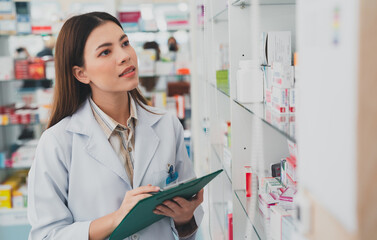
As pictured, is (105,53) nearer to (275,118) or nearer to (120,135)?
(120,135)

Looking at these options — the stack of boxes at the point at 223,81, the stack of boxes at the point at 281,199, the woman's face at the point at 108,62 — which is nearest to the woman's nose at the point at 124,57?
the woman's face at the point at 108,62

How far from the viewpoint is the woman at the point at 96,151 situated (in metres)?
1.66

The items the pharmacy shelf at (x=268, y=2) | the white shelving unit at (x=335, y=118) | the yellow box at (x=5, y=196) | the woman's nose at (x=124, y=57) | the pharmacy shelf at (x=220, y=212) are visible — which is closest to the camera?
the white shelving unit at (x=335, y=118)

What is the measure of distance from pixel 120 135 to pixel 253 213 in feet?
2.42

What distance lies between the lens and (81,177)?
172 cm

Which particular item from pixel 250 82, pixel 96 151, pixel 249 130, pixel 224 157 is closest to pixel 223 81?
pixel 224 157

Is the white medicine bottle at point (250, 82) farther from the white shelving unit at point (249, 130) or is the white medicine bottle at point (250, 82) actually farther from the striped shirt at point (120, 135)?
the striped shirt at point (120, 135)

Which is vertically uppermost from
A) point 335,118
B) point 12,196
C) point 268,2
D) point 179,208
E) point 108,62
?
point 268,2

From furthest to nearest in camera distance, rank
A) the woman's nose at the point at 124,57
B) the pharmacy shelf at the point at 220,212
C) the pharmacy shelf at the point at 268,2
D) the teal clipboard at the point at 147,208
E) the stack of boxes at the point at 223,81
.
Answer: the pharmacy shelf at the point at 220,212, the stack of boxes at the point at 223,81, the pharmacy shelf at the point at 268,2, the woman's nose at the point at 124,57, the teal clipboard at the point at 147,208

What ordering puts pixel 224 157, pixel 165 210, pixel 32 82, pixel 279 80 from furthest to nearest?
pixel 32 82, pixel 224 157, pixel 165 210, pixel 279 80

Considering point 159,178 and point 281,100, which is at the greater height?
point 281,100

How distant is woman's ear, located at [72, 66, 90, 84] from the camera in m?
1.82

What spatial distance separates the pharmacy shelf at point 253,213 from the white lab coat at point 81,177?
38 cm

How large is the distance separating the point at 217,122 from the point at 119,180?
169cm
